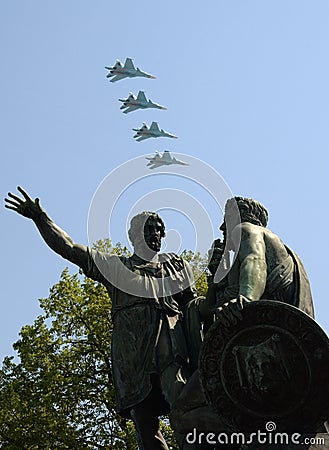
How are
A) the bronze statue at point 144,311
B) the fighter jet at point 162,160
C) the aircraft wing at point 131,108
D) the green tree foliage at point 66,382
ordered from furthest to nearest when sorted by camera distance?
the aircraft wing at point 131,108 < the green tree foliage at point 66,382 < the fighter jet at point 162,160 < the bronze statue at point 144,311

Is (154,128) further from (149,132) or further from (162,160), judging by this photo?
(162,160)

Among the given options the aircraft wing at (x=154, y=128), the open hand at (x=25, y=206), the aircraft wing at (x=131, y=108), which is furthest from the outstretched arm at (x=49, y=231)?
the aircraft wing at (x=131, y=108)

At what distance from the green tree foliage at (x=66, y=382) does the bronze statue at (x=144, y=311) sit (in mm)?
12196

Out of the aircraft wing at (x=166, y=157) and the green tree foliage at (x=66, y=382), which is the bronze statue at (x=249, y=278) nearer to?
the aircraft wing at (x=166, y=157)

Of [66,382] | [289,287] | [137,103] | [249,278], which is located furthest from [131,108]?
[249,278]

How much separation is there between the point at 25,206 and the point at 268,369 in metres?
3.51

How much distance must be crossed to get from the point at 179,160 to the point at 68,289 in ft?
50.8

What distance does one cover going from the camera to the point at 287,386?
8.12 m

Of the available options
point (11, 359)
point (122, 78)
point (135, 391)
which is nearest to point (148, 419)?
point (135, 391)

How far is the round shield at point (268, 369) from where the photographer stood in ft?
26.4

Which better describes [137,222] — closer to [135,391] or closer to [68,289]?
[135,391]

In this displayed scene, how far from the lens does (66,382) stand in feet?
80.0

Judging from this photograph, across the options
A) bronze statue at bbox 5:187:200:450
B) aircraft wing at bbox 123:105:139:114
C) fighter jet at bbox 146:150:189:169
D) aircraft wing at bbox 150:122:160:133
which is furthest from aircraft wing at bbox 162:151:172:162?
aircraft wing at bbox 123:105:139:114

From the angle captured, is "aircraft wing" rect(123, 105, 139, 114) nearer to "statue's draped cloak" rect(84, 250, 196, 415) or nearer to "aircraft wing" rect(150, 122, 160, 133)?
"aircraft wing" rect(150, 122, 160, 133)
